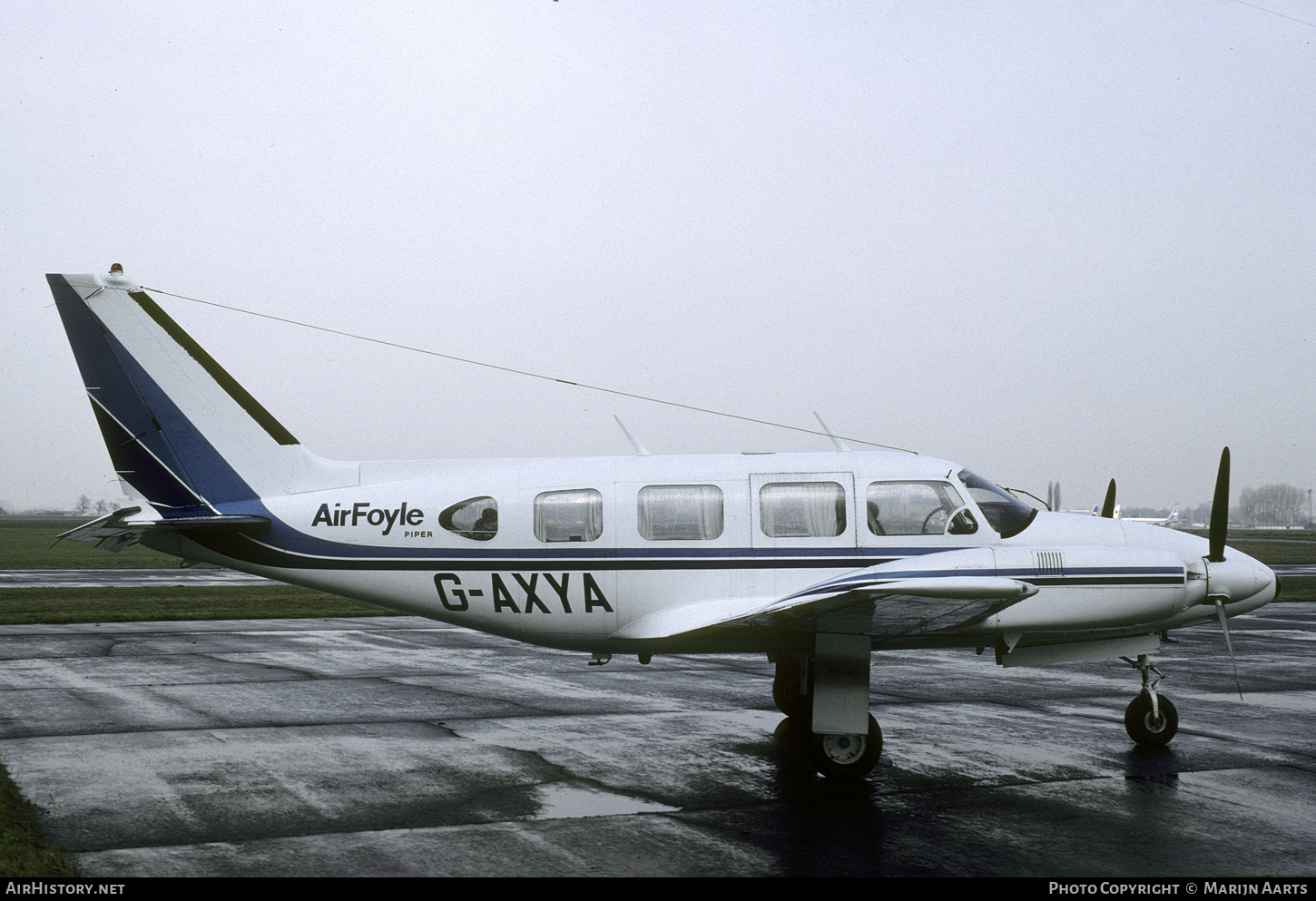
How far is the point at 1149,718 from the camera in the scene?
33.8ft

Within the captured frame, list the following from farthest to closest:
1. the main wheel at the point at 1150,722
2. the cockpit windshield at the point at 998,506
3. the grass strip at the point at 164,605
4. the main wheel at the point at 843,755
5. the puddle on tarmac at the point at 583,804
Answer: the grass strip at the point at 164,605
the main wheel at the point at 1150,722
the cockpit windshield at the point at 998,506
the main wheel at the point at 843,755
the puddle on tarmac at the point at 583,804

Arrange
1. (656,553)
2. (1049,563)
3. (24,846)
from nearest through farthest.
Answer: (24,846) < (1049,563) < (656,553)

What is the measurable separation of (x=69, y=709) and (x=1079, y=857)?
36.6ft

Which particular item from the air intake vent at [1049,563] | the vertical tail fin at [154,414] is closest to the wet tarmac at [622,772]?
the air intake vent at [1049,563]

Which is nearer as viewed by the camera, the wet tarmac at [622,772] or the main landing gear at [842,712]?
the wet tarmac at [622,772]

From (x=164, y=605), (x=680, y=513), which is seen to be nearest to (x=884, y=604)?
(x=680, y=513)

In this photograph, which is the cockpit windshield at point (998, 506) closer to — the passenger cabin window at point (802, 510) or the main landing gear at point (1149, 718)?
the passenger cabin window at point (802, 510)

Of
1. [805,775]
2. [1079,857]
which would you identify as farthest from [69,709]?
[1079,857]

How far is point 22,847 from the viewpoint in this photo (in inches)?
262

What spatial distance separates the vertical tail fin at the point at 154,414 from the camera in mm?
10516

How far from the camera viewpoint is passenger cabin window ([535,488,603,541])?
9.88 meters

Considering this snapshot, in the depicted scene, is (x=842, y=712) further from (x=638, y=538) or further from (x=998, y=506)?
(x=998, y=506)

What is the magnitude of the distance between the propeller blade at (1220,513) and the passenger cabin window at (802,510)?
3694mm

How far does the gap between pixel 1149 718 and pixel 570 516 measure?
6.47m
